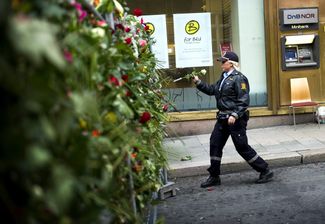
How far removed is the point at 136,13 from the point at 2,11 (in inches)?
116

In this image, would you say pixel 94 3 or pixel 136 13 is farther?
pixel 136 13

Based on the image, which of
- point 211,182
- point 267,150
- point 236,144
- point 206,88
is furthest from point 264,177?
point 267,150

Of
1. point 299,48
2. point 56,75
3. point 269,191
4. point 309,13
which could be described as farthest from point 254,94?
point 56,75

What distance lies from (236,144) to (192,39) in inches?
157

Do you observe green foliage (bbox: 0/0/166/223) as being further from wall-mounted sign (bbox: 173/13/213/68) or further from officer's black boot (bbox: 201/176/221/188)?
wall-mounted sign (bbox: 173/13/213/68)

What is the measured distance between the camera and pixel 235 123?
6.00 m

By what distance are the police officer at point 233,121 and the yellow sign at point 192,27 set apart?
136 inches

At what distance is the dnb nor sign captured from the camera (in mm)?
9188

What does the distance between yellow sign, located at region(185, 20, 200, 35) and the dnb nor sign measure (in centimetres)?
162

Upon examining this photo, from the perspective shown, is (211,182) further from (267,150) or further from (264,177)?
(267,150)

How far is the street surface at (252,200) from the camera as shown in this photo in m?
4.75

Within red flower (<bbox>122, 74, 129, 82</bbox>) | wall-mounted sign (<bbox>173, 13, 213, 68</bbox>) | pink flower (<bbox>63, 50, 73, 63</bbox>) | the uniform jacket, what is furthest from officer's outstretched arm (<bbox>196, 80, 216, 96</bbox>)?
pink flower (<bbox>63, 50, 73, 63</bbox>)

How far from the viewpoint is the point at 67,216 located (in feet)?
3.85

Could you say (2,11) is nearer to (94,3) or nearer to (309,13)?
(94,3)
